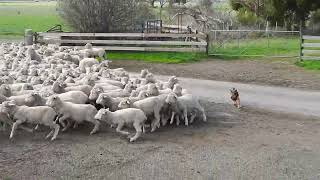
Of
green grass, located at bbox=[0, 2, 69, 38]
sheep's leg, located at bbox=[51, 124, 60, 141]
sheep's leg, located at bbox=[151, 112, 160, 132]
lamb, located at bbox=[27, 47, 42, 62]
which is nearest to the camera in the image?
sheep's leg, located at bbox=[51, 124, 60, 141]

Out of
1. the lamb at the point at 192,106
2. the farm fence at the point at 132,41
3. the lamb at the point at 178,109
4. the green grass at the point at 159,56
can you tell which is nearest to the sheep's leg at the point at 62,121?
the lamb at the point at 178,109

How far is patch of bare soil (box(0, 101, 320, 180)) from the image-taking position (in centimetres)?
948

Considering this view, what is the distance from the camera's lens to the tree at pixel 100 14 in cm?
3050

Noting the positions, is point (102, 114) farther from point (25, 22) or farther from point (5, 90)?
point (25, 22)

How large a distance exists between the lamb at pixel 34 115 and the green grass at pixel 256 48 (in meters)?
15.4

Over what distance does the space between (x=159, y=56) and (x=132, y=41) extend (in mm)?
1987

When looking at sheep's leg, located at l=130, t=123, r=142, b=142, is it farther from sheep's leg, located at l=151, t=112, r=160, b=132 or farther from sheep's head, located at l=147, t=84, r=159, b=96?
sheep's head, located at l=147, t=84, r=159, b=96

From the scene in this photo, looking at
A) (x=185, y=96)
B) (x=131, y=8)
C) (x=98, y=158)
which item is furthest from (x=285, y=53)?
(x=98, y=158)

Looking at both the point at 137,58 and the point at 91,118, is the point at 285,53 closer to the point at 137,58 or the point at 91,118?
the point at 137,58

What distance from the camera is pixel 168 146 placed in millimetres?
11086

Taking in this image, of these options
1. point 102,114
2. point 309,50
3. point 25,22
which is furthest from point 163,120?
point 25,22

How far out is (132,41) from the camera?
27703 mm

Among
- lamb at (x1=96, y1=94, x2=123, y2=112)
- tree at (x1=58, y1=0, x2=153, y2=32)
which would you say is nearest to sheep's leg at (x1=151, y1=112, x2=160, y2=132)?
lamb at (x1=96, y1=94, x2=123, y2=112)

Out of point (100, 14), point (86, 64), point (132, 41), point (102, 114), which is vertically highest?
point (100, 14)
